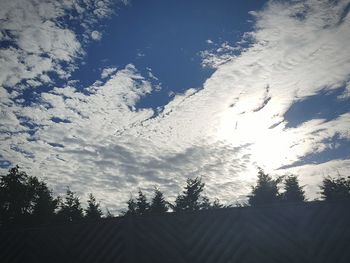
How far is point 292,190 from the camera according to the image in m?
43.4

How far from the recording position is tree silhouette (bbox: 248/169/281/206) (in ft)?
134

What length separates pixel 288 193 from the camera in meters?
43.4

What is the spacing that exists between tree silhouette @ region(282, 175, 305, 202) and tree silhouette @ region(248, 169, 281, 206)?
2.14m

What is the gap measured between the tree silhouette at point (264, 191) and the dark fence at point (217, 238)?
3081 centimetres

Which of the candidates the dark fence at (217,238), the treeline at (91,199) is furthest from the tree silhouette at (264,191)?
the dark fence at (217,238)

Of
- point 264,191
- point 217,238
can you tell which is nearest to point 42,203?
point 264,191

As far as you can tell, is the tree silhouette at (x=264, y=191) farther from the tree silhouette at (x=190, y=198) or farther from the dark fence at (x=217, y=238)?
the dark fence at (x=217, y=238)

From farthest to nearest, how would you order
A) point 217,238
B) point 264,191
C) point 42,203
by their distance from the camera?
point 42,203 < point 264,191 < point 217,238

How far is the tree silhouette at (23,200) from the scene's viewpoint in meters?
47.8

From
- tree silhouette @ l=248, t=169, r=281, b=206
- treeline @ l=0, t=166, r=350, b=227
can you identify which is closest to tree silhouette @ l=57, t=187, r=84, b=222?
treeline @ l=0, t=166, r=350, b=227

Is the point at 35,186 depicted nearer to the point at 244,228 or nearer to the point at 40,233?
the point at 40,233

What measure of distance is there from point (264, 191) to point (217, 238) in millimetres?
32654

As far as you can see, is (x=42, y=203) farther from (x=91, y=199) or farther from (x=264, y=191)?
(x=264, y=191)

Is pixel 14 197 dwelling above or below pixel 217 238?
above
